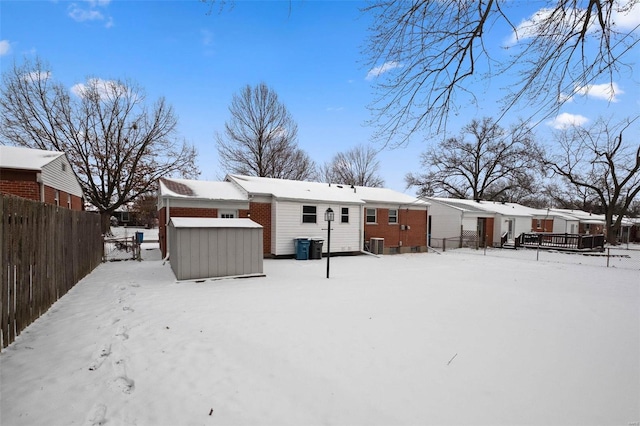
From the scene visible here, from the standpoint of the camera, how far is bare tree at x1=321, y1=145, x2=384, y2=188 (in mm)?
38812

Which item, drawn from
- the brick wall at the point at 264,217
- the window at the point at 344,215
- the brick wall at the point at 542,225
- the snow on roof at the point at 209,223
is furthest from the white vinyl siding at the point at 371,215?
the brick wall at the point at 542,225

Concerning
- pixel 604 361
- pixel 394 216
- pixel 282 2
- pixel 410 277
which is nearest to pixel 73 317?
pixel 282 2

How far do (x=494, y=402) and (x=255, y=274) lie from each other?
7.12 meters

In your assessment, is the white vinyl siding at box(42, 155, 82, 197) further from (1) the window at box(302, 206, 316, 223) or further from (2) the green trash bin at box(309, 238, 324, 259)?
(2) the green trash bin at box(309, 238, 324, 259)

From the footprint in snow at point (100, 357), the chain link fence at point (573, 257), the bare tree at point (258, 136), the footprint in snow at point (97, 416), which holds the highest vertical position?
the bare tree at point (258, 136)

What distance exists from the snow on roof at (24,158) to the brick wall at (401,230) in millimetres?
14650

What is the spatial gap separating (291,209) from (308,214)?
94 cm

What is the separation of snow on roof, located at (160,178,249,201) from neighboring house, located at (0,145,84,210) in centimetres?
416

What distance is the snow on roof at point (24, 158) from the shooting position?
1143 cm

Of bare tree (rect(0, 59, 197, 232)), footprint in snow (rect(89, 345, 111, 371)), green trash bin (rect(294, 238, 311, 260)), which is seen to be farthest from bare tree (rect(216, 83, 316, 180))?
footprint in snow (rect(89, 345, 111, 371))

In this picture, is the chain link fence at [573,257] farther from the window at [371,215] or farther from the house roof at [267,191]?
the window at [371,215]

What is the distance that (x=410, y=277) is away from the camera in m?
10.0

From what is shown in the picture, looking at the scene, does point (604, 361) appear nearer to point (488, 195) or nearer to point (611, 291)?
point (611, 291)

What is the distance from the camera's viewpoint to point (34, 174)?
11898 mm
